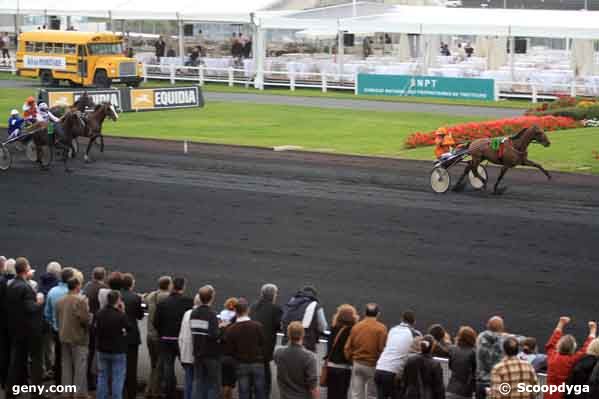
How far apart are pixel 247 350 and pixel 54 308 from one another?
2.26 m

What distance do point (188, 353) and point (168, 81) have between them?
3911cm

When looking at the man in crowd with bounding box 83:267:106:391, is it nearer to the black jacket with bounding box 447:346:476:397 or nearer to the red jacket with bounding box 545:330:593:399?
the black jacket with bounding box 447:346:476:397

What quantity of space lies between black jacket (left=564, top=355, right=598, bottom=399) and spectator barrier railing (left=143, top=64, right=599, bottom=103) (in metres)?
31.2

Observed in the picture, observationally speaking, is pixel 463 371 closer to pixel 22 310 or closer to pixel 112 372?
pixel 112 372

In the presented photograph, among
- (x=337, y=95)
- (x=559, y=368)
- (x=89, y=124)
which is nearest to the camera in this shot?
(x=559, y=368)

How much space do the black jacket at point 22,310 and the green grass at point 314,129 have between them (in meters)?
16.4

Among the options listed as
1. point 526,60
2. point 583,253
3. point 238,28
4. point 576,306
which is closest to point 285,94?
point 526,60

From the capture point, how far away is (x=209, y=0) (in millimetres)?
48750

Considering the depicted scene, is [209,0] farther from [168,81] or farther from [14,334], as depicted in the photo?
[14,334]

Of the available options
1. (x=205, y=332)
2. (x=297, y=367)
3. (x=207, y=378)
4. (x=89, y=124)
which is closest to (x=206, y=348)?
(x=205, y=332)

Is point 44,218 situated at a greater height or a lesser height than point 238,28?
lesser

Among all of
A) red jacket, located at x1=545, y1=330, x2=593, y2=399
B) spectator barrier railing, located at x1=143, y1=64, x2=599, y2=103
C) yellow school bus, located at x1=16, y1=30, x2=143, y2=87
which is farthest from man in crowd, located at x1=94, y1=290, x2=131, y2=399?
yellow school bus, located at x1=16, y1=30, x2=143, y2=87

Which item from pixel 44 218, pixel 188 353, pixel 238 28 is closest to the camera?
pixel 188 353

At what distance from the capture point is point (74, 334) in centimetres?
1130
